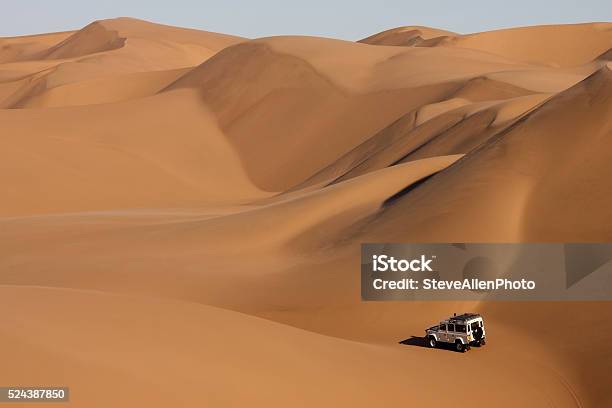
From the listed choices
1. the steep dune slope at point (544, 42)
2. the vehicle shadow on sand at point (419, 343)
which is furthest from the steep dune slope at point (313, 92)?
the steep dune slope at point (544, 42)

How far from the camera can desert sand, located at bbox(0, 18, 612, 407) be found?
29.0 ft

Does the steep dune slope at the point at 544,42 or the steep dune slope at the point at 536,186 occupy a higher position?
the steep dune slope at the point at 544,42

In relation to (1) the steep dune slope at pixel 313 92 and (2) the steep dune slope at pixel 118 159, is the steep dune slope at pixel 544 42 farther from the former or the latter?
(2) the steep dune slope at pixel 118 159

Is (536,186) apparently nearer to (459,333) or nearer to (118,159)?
(459,333)

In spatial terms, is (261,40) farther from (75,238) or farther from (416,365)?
(416,365)

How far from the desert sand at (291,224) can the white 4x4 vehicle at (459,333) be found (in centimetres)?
27

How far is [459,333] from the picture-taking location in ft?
38.7

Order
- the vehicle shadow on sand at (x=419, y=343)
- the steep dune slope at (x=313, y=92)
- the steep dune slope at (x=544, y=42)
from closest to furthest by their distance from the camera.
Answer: the vehicle shadow on sand at (x=419, y=343) < the steep dune slope at (x=313, y=92) < the steep dune slope at (x=544, y=42)

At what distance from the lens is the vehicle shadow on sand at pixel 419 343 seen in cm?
1192

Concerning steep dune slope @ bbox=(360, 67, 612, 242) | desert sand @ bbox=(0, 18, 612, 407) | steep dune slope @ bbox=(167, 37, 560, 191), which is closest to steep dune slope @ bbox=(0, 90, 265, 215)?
desert sand @ bbox=(0, 18, 612, 407)

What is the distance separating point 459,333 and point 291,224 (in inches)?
350

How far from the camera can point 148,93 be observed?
5706 centimetres

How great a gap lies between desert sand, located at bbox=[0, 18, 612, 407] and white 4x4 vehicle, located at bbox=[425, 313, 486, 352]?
268 millimetres

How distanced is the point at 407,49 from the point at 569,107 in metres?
35.9
